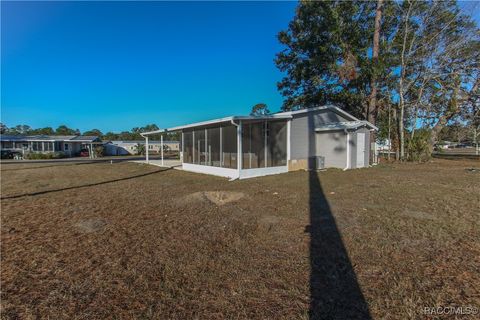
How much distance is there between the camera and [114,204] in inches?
253

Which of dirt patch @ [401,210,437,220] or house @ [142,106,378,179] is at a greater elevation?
house @ [142,106,378,179]

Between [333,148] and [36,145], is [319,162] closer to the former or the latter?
[333,148]

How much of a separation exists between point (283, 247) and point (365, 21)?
20.2 meters

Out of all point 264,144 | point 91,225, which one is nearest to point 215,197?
point 91,225

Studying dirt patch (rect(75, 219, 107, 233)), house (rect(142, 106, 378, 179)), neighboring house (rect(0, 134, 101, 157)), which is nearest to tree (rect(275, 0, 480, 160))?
house (rect(142, 106, 378, 179))

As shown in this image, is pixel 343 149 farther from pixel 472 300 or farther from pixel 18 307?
pixel 18 307

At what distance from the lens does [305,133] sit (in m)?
12.9

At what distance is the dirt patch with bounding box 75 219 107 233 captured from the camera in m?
4.55

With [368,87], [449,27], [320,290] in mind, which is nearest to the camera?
[320,290]

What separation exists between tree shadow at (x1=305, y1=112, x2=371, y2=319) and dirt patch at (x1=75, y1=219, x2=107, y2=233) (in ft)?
12.6

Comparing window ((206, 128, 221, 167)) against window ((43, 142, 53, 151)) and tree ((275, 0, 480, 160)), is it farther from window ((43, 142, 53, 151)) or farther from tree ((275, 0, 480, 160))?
window ((43, 142, 53, 151))

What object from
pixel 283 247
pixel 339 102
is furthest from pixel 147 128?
pixel 283 247

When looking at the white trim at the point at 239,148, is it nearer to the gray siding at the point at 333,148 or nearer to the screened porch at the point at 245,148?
the screened porch at the point at 245,148

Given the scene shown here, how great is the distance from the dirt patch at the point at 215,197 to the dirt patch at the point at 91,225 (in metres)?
2.05
